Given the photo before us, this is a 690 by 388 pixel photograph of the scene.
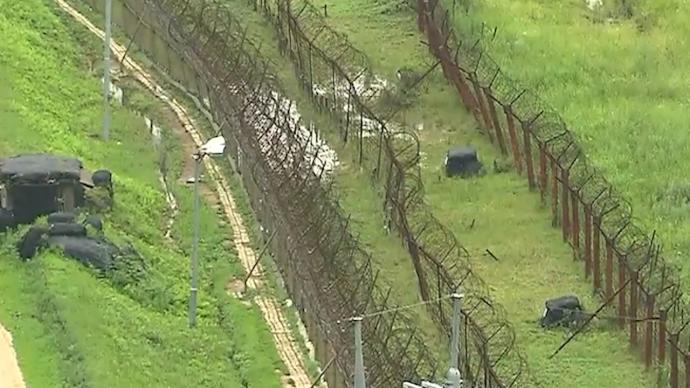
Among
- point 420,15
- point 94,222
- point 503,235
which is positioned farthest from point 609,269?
point 420,15

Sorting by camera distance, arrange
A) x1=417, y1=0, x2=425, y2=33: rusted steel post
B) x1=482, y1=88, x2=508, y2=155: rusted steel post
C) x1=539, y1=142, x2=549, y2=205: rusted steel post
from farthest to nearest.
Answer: x1=417, y1=0, x2=425, y2=33: rusted steel post
x1=482, y1=88, x2=508, y2=155: rusted steel post
x1=539, y1=142, x2=549, y2=205: rusted steel post

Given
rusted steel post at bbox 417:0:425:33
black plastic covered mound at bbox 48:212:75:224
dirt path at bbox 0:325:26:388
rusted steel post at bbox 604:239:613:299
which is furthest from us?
rusted steel post at bbox 417:0:425:33

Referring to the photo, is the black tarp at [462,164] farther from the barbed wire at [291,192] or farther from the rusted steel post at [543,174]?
the barbed wire at [291,192]

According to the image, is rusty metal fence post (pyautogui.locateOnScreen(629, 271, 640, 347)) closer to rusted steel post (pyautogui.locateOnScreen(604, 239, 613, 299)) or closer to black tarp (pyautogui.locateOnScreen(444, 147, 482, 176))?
rusted steel post (pyautogui.locateOnScreen(604, 239, 613, 299))

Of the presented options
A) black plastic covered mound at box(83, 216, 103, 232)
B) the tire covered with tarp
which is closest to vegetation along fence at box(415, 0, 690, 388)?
black plastic covered mound at box(83, 216, 103, 232)

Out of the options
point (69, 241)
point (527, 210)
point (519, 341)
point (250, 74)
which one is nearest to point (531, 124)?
A: point (527, 210)

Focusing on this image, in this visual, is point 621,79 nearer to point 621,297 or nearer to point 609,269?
point 609,269
